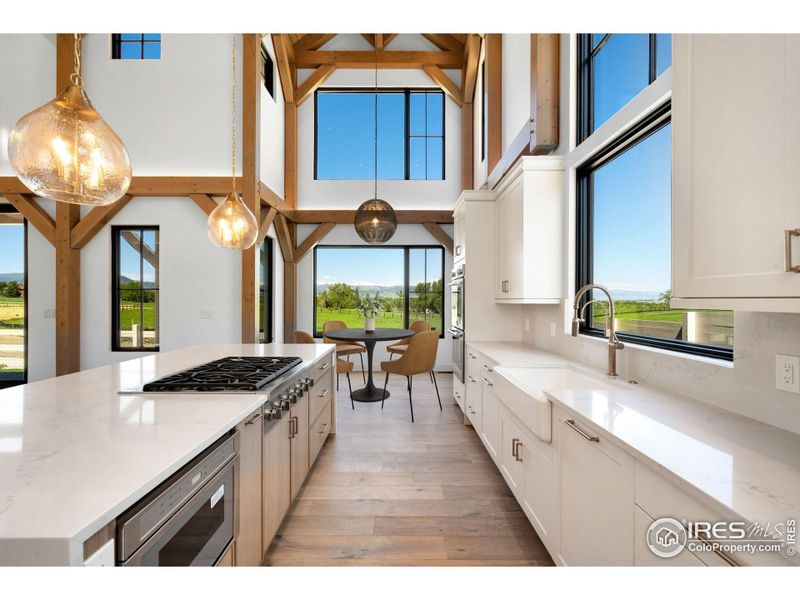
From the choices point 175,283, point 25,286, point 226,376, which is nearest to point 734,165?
point 226,376

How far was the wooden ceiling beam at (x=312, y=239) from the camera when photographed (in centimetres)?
626

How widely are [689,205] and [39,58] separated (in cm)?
694

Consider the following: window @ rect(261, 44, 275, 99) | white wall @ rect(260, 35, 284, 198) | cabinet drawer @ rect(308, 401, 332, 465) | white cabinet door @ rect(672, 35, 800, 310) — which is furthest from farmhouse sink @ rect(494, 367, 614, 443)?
window @ rect(261, 44, 275, 99)

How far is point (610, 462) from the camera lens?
118cm

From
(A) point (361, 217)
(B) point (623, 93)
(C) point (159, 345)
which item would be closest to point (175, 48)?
(A) point (361, 217)

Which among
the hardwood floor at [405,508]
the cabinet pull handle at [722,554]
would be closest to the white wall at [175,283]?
the hardwood floor at [405,508]

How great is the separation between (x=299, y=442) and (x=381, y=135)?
5.79 metres

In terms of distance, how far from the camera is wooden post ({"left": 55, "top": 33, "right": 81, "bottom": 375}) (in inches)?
179

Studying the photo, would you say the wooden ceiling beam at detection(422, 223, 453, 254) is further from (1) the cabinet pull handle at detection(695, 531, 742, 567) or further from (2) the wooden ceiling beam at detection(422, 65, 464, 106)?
(1) the cabinet pull handle at detection(695, 531, 742, 567)

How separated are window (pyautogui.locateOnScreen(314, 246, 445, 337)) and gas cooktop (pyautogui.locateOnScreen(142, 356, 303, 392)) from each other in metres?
4.24

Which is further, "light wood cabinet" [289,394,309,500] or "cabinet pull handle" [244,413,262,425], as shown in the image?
"light wood cabinet" [289,394,309,500]

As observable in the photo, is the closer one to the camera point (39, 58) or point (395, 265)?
point (39, 58)

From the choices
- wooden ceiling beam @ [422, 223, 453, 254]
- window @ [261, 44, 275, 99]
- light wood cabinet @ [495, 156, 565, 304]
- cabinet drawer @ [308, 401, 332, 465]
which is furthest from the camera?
wooden ceiling beam @ [422, 223, 453, 254]

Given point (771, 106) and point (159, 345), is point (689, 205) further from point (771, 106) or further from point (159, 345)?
point (159, 345)
